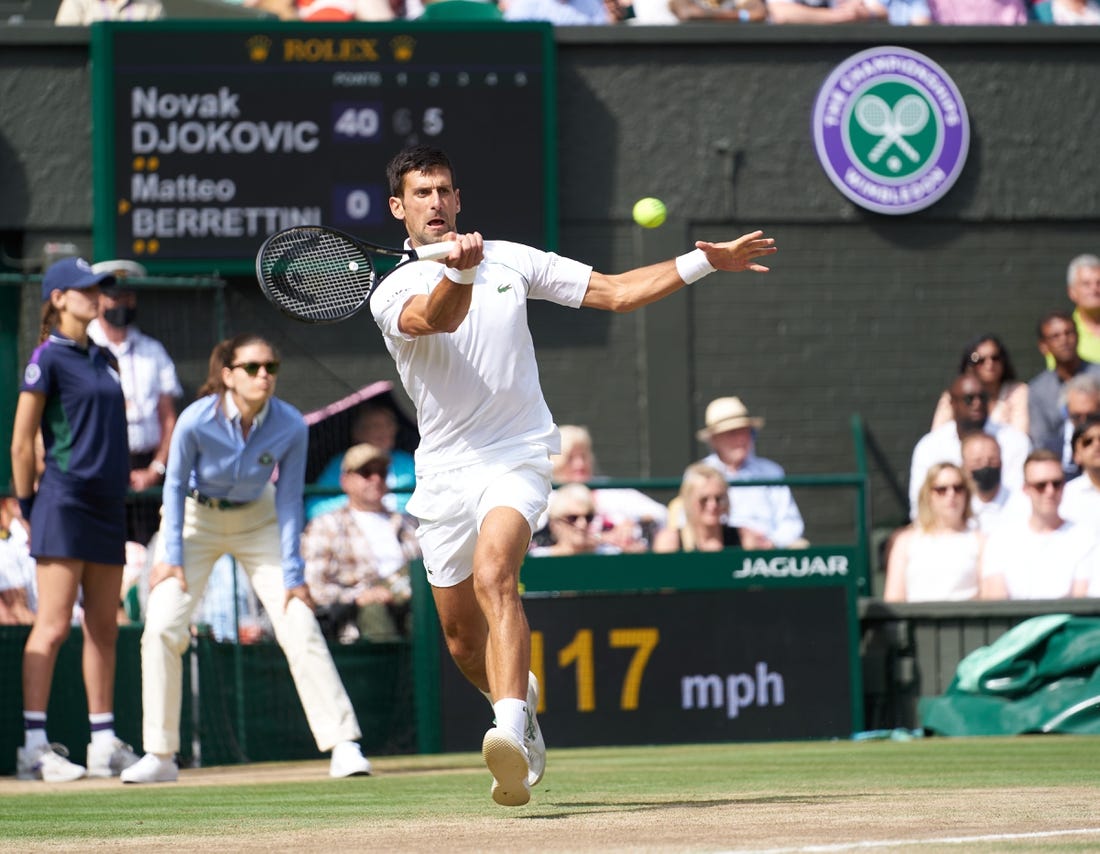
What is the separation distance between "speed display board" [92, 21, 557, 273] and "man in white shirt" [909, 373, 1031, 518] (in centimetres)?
327

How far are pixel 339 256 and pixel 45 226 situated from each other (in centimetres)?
694

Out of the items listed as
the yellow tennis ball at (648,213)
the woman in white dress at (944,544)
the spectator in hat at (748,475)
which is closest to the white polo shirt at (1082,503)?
the woman in white dress at (944,544)

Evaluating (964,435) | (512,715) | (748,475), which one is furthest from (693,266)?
(964,435)

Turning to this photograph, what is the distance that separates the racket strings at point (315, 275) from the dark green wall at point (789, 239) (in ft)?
21.8

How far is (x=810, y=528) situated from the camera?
13695mm

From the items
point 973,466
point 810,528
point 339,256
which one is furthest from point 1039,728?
point 339,256

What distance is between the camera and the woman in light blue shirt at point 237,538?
338 inches

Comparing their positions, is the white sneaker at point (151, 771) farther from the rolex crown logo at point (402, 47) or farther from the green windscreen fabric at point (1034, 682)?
the rolex crown logo at point (402, 47)

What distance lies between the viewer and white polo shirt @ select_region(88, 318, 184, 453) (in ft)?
Result: 36.7

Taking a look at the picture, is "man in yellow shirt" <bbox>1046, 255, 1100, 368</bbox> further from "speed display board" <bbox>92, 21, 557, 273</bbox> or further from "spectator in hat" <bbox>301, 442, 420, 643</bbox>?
"spectator in hat" <bbox>301, 442, 420, 643</bbox>

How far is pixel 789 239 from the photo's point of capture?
14.0 m

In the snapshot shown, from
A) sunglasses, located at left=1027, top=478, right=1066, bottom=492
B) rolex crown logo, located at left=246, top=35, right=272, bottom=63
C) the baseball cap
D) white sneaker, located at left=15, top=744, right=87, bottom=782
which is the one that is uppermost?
rolex crown logo, located at left=246, top=35, right=272, bottom=63

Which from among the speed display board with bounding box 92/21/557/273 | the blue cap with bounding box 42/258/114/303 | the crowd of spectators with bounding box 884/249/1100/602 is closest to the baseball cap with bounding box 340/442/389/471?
the blue cap with bounding box 42/258/114/303

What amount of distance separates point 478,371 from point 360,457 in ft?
14.4
